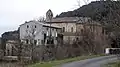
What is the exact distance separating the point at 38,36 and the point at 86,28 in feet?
87.1

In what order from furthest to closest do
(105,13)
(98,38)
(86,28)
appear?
(86,28) → (98,38) → (105,13)

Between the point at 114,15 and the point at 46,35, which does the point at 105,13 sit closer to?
the point at 114,15

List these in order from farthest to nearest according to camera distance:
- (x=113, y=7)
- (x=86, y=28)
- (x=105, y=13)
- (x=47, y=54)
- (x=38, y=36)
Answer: (x=38, y=36), (x=86, y=28), (x=47, y=54), (x=105, y=13), (x=113, y=7)

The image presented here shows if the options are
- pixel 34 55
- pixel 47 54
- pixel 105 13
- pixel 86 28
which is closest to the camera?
pixel 105 13

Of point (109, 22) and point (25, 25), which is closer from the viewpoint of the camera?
point (109, 22)

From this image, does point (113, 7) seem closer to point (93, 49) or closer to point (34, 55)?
point (34, 55)

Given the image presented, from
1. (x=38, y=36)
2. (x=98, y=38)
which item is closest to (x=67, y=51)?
(x=98, y=38)

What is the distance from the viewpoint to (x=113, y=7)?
14.2 meters

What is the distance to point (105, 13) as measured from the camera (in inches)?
610

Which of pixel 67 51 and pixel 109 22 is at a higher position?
pixel 109 22

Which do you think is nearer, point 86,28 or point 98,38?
point 98,38

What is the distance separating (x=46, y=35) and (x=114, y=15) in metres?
69.2

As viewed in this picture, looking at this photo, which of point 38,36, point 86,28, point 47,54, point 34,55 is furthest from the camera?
point 38,36

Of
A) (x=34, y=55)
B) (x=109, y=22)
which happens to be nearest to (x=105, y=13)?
(x=109, y=22)
